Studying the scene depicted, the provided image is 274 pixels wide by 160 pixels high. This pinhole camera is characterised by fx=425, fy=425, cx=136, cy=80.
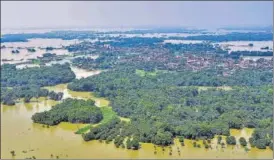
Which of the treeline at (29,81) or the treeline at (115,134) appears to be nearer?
the treeline at (115,134)

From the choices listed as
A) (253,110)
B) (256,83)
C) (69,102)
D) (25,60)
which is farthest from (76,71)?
(253,110)

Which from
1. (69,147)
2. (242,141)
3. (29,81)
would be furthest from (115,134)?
(29,81)

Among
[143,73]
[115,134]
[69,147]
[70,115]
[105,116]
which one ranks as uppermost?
[143,73]

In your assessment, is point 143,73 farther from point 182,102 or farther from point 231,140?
point 231,140

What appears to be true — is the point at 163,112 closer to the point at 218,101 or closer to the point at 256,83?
the point at 218,101

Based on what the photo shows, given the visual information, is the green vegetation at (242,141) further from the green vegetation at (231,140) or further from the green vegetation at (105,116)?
the green vegetation at (105,116)

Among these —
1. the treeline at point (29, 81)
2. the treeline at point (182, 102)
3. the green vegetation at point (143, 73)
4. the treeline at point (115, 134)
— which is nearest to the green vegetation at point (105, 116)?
the treeline at point (182, 102)

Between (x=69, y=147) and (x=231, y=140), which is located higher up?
(x=231, y=140)

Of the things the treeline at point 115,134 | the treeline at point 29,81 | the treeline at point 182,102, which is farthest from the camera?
the treeline at point 29,81
